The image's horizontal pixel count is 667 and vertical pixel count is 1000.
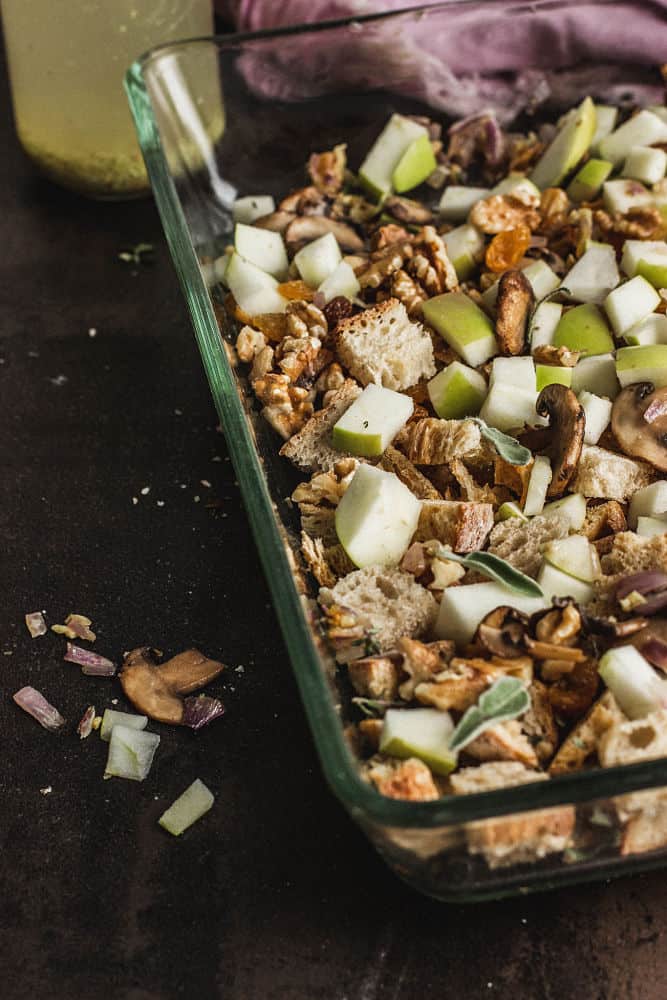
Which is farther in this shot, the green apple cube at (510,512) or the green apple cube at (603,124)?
the green apple cube at (603,124)

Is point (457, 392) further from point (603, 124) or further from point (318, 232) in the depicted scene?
point (603, 124)

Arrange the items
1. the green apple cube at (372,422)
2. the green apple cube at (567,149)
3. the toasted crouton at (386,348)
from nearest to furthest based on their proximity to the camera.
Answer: the green apple cube at (372,422)
the toasted crouton at (386,348)
the green apple cube at (567,149)

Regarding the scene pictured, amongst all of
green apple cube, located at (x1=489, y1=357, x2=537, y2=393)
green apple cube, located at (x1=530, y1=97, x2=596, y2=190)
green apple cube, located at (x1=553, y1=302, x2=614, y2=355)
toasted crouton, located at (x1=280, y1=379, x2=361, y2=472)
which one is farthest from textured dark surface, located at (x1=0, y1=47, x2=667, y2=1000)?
green apple cube, located at (x1=530, y1=97, x2=596, y2=190)

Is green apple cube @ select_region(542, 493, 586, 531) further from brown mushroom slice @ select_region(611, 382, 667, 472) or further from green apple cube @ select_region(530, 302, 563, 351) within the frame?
green apple cube @ select_region(530, 302, 563, 351)

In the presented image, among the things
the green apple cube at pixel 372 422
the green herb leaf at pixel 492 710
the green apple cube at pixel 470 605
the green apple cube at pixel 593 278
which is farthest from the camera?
the green apple cube at pixel 593 278

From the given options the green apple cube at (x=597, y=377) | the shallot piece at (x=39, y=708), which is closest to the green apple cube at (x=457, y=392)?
the green apple cube at (x=597, y=377)

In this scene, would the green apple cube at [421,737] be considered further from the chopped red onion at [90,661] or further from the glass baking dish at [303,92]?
the chopped red onion at [90,661]

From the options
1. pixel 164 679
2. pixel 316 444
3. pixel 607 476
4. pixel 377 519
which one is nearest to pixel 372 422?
pixel 316 444

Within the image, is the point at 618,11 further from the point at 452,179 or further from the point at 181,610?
the point at 181,610
